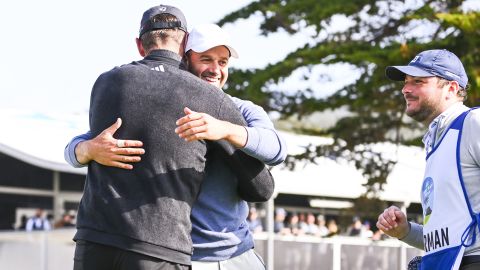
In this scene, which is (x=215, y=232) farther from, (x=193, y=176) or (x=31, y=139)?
(x=31, y=139)

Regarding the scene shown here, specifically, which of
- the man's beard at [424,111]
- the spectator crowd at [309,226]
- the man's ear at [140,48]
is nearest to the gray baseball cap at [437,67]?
the man's beard at [424,111]

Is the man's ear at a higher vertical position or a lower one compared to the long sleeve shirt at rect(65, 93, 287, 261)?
higher

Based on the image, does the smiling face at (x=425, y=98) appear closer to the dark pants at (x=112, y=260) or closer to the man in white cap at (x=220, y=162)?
the man in white cap at (x=220, y=162)

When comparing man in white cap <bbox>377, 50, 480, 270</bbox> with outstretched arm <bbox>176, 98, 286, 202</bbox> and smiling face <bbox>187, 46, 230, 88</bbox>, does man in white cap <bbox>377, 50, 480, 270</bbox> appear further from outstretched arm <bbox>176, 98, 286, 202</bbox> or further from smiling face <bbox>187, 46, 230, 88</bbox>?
smiling face <bbox>187, 46, 230, 88</bbox>

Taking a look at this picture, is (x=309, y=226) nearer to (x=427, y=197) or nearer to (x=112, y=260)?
(x=427, y=197)

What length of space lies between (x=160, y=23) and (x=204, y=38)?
20 cm

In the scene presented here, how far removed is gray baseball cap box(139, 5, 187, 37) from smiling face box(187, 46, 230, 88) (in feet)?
0.48

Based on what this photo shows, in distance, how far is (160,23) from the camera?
4.08m

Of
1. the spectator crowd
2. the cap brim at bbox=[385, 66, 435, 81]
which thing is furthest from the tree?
the cap brim at bbox=[385, 66, 435, 81]

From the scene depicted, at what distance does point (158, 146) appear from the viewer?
3793mm

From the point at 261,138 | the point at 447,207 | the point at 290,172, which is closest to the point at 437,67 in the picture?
the point at 447,207

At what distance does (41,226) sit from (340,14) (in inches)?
335

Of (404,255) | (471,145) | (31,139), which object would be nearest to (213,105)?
(471,145)

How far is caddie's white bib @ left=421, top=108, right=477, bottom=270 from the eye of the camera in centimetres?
417
